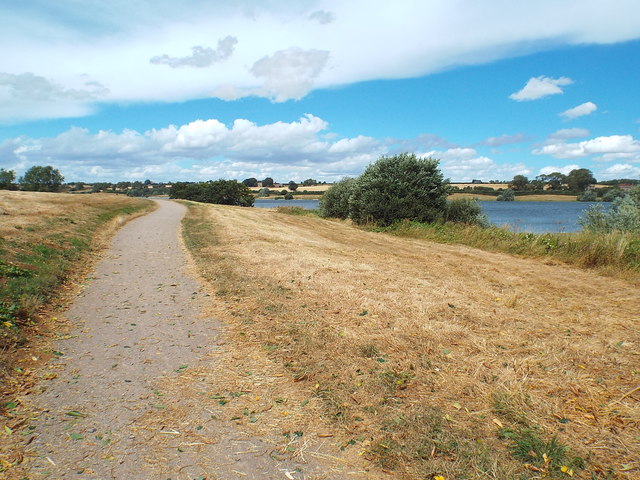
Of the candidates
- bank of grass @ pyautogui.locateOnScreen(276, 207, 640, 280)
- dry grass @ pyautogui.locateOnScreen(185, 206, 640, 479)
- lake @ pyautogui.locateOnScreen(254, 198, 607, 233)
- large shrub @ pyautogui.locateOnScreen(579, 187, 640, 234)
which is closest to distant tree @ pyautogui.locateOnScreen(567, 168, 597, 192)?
lake @ pyautogui.locateOnScreen(254, 198, 607, 233)

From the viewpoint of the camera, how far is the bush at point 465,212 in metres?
22.0

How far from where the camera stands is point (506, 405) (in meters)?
3.79

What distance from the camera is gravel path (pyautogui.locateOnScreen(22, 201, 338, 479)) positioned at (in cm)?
306

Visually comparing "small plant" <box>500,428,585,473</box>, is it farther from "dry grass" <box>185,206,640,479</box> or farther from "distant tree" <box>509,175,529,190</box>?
"distant tree" <box>509,175,529,190</box>

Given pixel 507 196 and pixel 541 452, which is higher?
pixel 507 196

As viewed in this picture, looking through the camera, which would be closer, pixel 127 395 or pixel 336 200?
pixel 127 395

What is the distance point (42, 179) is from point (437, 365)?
108 meters

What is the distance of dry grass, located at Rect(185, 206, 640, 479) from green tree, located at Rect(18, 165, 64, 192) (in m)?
99.4

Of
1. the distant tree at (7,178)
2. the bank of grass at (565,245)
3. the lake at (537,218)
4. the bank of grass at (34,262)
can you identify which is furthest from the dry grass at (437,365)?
the distant tree at (7,178)

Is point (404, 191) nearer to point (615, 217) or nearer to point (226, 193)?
point (615, 217)

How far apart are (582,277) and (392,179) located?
1437 centimetres

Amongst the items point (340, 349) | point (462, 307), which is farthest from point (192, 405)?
point (462, 307)

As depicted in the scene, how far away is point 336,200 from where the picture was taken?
34250mm

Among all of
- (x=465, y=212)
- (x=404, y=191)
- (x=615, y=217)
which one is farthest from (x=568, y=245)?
(x=404, y=191)
